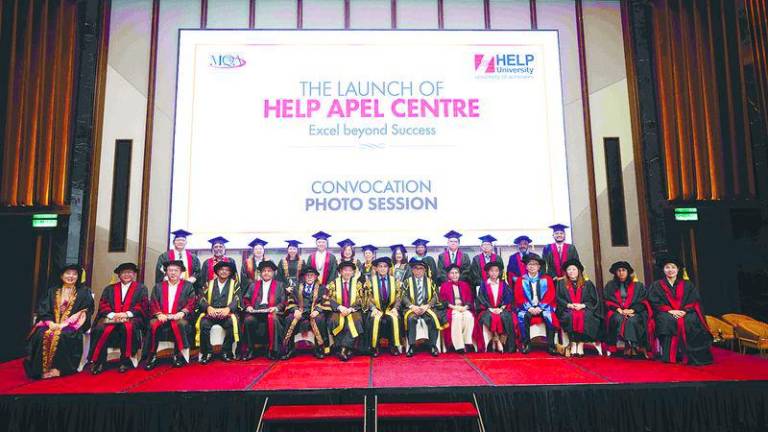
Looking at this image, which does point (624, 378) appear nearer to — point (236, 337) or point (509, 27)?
point (236, 337)

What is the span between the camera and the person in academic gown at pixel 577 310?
4602 millimetres

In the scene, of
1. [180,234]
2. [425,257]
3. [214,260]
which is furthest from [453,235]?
[180,234]

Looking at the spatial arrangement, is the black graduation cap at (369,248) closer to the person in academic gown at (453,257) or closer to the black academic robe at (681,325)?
the person in academic gown at (453,257)

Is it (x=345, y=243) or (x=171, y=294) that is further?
(x=345, y=243)

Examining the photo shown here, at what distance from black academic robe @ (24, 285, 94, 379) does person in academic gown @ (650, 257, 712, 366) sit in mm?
5366

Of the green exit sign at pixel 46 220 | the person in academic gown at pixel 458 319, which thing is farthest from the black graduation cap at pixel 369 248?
the green exit sign at pixel 46 220

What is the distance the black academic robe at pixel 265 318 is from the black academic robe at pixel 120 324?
96cm

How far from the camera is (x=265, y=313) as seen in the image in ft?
15.7

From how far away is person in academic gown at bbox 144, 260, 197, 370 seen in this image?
4.41 m

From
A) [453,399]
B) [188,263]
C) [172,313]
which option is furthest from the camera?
[188,263]

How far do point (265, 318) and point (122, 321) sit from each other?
1.29m

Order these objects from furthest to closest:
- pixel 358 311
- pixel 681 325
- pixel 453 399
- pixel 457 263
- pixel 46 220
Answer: pixel 46 220 → pixel 457 263 → pixel 358 311 → pixel 681 325 → pixel 453 399

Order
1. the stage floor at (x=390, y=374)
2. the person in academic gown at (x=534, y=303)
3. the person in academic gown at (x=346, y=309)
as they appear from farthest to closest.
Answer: the person in academic gown at (x=534, y=303)
the person in academic gown at (x=346, y=309)
the stage floor at (x=390, y=374)

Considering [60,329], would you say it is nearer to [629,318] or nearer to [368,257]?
[368,257]
